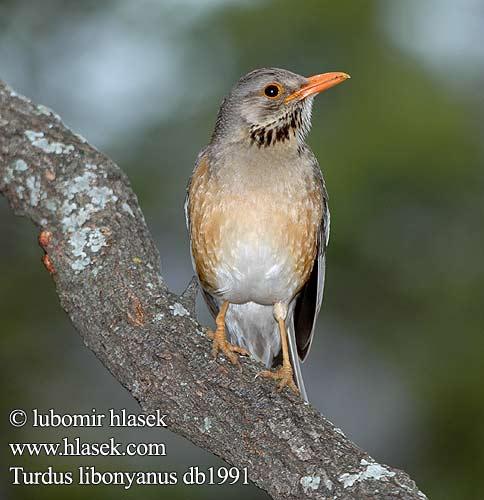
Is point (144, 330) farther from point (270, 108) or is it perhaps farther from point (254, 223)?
point (270, 108)

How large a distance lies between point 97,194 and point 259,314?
1.65m

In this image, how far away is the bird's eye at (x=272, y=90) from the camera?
5457mm

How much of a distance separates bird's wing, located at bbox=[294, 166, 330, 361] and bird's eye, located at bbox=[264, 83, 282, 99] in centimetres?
69

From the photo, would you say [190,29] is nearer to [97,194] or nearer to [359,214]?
[359,214]

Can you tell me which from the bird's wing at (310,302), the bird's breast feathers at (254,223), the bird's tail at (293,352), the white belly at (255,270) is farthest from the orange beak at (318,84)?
the bird's tail at (293,352)

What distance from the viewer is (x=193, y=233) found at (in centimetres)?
535

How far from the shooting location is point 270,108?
214 inches

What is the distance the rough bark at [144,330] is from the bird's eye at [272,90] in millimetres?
1122

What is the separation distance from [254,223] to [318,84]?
2.94 ft

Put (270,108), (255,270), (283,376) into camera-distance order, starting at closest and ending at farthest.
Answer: (283,376)
(255,270)
(270,108)

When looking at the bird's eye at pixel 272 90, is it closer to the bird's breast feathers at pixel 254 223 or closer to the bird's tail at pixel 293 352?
the bird's breast feathers at pixel 254 223

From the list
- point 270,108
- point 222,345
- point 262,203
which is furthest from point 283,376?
point 270,108

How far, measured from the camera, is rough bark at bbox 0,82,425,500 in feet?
12.8

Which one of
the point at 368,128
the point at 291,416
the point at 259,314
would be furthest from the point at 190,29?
the point at 291,416
